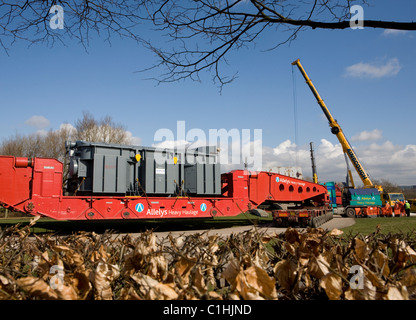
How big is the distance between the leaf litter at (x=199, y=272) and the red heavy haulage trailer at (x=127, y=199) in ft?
21.2

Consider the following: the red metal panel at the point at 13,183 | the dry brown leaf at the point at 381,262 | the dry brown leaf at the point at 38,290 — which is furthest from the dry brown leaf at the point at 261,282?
the red metal panel at the point at 13,183

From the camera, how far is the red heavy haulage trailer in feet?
35.0

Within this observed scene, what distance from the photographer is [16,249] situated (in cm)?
240

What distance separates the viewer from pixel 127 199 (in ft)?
39.7

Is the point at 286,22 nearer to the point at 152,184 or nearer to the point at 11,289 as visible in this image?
the point at 11,289

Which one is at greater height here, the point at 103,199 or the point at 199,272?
the point at 103,199

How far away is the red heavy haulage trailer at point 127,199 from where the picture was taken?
35.0 ft

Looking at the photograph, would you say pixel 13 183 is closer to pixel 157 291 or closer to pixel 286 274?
pixel 157 291

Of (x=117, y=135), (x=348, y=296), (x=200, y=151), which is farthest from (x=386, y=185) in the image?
(x=348, y=296)

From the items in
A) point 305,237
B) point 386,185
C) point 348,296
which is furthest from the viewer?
point 386,185

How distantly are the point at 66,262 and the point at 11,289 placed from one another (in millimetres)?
370

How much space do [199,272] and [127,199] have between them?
10.8 metres

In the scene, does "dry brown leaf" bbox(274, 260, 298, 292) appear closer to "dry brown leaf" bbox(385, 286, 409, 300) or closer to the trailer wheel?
"dry brown leaf" bbox(385, 286, 409, 300)

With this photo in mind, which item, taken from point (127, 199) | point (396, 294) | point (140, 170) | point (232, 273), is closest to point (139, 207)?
point (127, 199)
